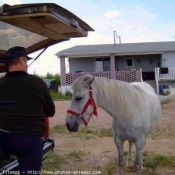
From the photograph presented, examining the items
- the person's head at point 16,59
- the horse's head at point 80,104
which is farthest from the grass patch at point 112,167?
the person's head at point 16,59

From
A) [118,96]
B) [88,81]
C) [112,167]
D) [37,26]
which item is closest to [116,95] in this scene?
[118,96]

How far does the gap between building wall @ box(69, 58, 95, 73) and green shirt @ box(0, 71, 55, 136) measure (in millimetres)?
21558

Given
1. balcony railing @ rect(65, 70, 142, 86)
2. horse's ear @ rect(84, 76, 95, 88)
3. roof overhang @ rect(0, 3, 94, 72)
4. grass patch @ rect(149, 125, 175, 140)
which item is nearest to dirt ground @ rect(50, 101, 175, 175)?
grass patch @ rect(149, 125, 175, 140)

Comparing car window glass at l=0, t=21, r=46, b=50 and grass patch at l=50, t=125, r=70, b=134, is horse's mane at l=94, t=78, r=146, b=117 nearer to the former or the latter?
car window glass at l=0, t=21, r=46, b=50

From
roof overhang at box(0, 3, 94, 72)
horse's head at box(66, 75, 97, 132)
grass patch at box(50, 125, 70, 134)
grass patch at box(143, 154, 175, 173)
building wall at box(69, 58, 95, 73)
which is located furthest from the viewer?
building wall at box(69, 58, 95, 73)

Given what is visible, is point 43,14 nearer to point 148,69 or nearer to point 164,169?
point 164,169

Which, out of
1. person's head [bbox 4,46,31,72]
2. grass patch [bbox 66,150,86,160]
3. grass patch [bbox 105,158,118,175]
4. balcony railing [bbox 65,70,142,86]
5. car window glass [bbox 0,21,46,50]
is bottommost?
grass patch [bbox 105,158,118,175]

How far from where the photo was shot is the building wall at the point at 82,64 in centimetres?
2386

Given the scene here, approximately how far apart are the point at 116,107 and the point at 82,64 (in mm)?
20183

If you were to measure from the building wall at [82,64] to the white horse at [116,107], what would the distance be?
1959 centimetres

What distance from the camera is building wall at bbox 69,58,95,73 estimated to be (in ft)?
78.3

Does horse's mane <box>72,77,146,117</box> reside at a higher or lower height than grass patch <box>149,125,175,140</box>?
higher

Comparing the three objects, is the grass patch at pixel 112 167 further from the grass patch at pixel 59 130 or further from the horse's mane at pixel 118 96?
the grass patch at pixel 59 130

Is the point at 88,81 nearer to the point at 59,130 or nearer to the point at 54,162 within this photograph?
the point at 54,162
